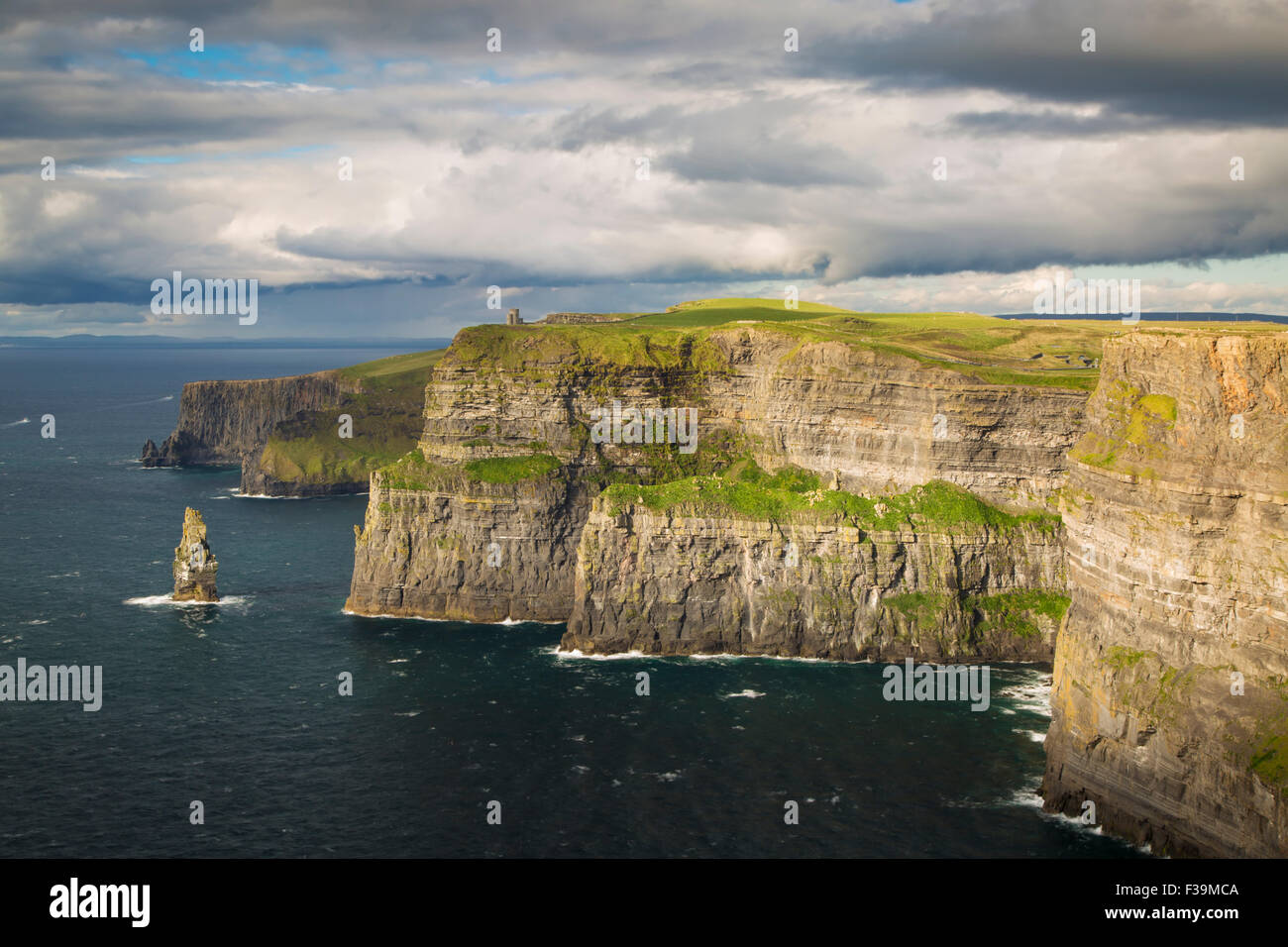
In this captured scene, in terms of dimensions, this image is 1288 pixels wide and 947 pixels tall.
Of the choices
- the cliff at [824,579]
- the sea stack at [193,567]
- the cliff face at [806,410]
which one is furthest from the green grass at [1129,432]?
the sea stack at [193,567]

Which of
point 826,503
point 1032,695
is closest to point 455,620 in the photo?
point 826,503

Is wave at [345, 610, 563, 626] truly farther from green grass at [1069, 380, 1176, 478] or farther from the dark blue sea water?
green grass at [1069, 380, 1176, 478]

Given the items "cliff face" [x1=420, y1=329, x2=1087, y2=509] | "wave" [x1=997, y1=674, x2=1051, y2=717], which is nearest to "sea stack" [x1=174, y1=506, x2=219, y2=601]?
"cliff face" [x1=420, y1=329, x2=1087, y2=509]

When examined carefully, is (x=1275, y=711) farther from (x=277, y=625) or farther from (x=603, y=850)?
(x=277, y=625)

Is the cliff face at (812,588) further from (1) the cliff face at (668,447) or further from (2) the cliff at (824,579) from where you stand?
(1) the cliff face at (668,447)

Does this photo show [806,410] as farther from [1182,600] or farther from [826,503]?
[1182,600]
